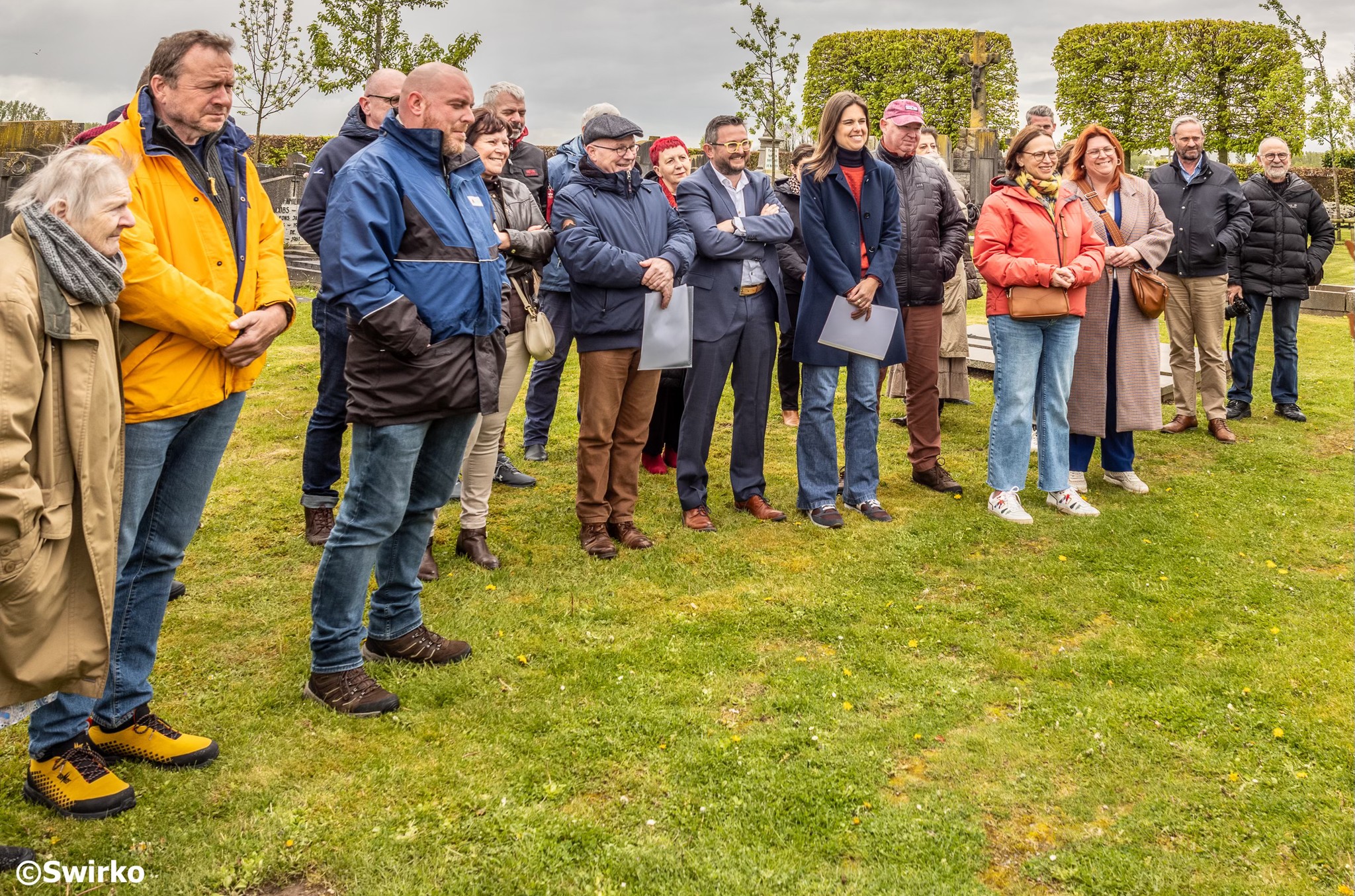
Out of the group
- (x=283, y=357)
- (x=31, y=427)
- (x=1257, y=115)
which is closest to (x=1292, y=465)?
(x=31, y=427)

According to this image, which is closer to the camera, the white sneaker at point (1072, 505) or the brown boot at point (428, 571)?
the brown boot at point (428, 571)

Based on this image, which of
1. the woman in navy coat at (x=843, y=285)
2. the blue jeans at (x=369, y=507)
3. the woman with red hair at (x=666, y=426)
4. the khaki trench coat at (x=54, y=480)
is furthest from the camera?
the woman with red hair at (x=666, y=426)

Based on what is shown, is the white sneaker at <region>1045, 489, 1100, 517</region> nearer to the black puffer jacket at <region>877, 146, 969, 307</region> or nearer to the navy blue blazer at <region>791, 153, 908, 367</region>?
the black puffer jacket at <region>877, 146, 969, 307</region>

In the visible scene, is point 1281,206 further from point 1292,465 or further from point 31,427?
point 31,427

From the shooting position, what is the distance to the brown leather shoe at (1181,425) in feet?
27.7

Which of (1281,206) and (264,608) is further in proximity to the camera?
(1281,206)

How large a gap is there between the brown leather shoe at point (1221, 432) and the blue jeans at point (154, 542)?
735 centimetres

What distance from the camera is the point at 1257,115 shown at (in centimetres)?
3222

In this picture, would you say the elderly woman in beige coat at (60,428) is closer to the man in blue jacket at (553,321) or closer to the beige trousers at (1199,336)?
the man in blue jacket at (553,321)

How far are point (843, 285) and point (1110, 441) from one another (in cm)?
224

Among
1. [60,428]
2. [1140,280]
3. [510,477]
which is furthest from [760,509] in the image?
[60,428]

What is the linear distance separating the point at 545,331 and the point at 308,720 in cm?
232

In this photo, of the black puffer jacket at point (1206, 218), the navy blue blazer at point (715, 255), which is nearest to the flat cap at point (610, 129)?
the navy blue blazer at point (715, 255)

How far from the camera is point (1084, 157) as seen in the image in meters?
6.76
